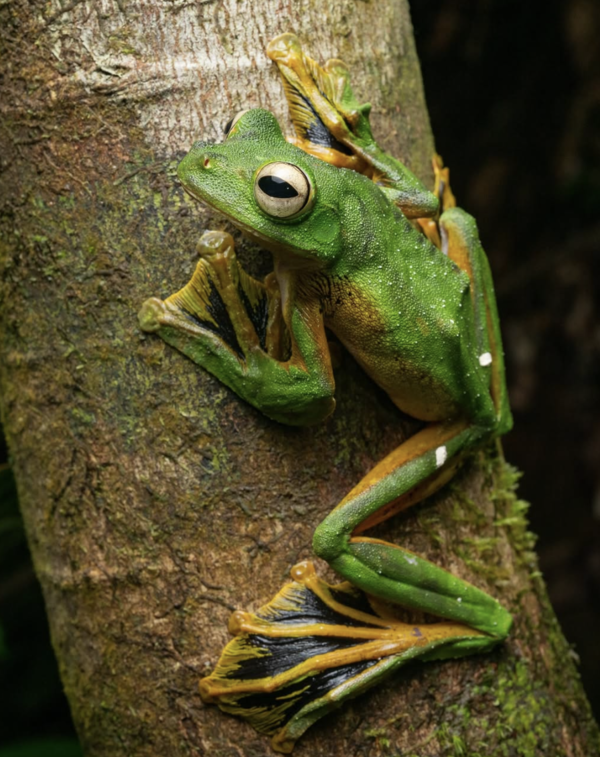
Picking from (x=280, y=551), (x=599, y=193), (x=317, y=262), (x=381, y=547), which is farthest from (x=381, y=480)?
(x=599, y=193)

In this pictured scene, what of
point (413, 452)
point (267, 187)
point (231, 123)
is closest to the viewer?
point (267, 187)

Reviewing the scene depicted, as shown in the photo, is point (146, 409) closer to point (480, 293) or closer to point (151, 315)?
point (151, 315)

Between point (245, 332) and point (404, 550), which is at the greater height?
point (245, 332)

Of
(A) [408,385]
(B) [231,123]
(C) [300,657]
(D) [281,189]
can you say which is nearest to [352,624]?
(C) [300,657]

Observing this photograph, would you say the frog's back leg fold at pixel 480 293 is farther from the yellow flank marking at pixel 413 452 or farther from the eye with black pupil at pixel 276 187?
the eye with black pupil at pixel 276 187

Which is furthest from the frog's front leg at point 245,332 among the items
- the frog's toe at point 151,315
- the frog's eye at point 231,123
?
the frog's eye at point 231,123

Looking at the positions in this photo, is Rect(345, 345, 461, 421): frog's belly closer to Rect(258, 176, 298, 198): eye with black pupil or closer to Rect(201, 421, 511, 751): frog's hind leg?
Rect(201, 421, 511, 751): frog's hind leg

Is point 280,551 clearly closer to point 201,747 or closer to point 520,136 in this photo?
point 201,747
